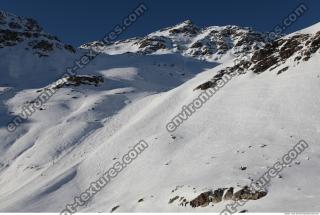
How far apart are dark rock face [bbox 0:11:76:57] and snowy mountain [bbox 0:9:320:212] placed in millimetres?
20789

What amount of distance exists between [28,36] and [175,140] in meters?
63.9

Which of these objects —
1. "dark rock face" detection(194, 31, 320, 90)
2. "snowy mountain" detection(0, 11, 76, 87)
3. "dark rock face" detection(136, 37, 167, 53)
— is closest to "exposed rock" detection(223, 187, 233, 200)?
"dark rock face" detection(194, 31, 320, 90)

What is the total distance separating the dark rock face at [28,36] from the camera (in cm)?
8159

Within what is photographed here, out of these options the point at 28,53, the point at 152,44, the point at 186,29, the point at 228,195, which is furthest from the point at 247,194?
the point at 186,29

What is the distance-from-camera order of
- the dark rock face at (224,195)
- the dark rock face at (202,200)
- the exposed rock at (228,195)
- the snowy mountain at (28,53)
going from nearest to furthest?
the dark rock face at (224,195) → the exposed rock at (228,195) → the dark rock face at (202,200) → the snowy mountain at (28,53)

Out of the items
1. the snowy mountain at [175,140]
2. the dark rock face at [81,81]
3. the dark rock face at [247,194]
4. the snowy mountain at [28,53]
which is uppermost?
the snowy mountain at [28,53]

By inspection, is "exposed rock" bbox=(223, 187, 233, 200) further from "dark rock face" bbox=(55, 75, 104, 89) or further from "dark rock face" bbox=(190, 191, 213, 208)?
"dark rock face" bbox=(55, 75, 104, 89)

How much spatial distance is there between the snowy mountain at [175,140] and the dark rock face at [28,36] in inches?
818

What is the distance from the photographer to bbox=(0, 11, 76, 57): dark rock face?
81.6 metres

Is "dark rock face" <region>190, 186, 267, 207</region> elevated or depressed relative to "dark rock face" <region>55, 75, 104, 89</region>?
depressed

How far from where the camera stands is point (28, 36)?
85.8m

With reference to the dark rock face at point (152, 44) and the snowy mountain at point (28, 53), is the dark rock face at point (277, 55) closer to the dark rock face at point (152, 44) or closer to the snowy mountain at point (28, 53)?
the snowy mountain at point (28, 53)

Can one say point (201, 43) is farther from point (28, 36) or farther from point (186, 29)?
point (28, 36)

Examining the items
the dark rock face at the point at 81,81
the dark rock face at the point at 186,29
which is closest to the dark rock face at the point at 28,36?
the dark rock face at the point at 81,81
